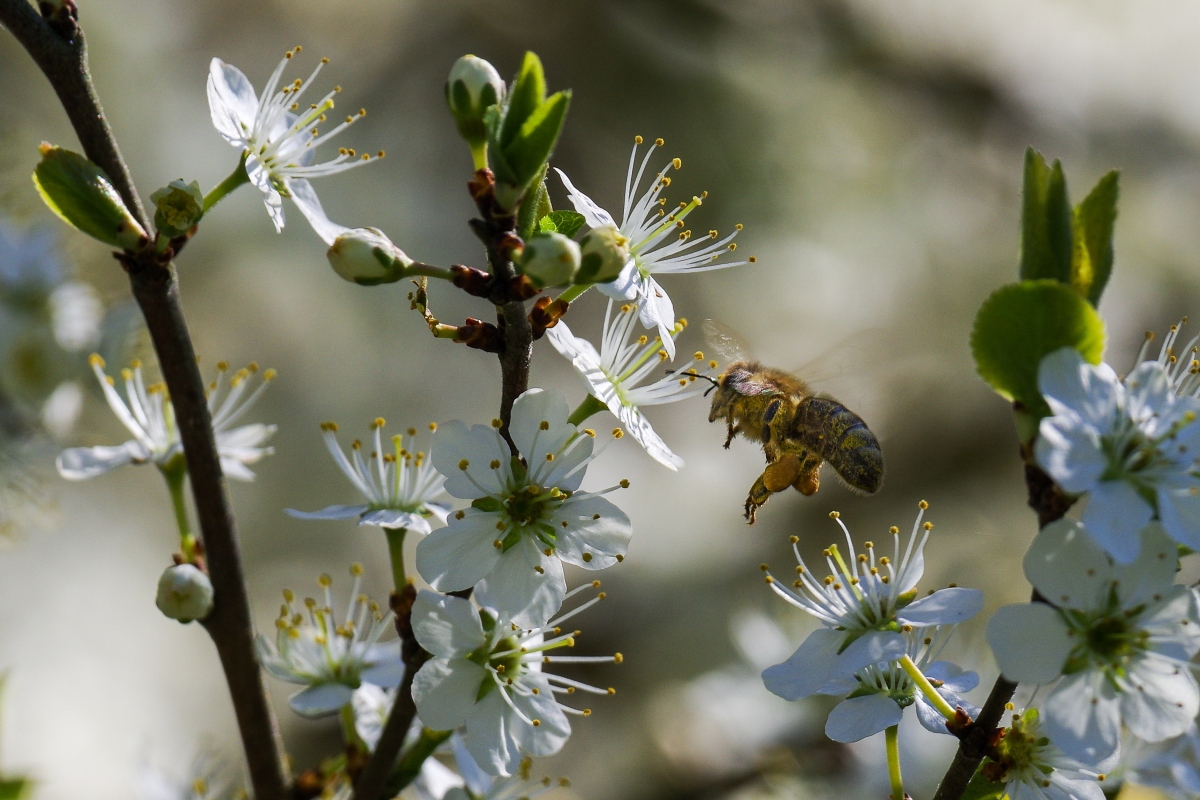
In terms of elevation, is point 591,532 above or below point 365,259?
below

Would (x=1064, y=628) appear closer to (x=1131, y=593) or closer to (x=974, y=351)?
(x=1131, y=593)

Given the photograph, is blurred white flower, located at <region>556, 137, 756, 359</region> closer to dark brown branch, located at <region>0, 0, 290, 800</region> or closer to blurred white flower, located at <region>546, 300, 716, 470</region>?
blurred white flower, located at <region>546, 300, 716, 470</region>

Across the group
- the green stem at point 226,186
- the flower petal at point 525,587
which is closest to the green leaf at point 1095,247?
the flower petal at point 525,587

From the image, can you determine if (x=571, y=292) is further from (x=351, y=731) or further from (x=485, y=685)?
(x=351, y=731)

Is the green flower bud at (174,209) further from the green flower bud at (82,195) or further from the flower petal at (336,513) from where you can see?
the flower petal at (336,513)

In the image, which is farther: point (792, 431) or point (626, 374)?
point (792, 431)

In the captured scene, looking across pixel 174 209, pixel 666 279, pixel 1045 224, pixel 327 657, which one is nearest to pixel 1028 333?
pixel 1045 224
